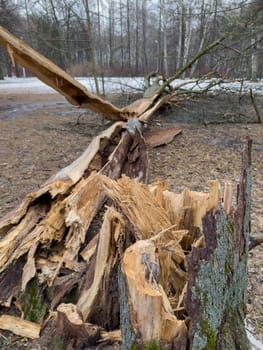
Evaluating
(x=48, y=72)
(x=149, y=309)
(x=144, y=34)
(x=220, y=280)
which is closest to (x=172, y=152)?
(x=48, y=72)

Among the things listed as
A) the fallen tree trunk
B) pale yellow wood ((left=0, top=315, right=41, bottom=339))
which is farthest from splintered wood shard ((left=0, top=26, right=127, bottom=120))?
pale yellow wood ((left=0, top=315, right=41, bottom=339))

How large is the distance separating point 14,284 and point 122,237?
3.01 ft

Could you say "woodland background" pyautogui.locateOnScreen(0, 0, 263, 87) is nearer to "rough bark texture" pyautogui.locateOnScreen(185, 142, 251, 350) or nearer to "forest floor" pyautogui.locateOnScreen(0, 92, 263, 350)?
"forest floor" pyautogui.locateOnScreen(0, 92, 263, 350)

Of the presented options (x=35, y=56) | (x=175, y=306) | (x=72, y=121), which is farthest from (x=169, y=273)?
(x=72, y=121)

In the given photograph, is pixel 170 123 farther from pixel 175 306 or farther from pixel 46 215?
pixel 175 306

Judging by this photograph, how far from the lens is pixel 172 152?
5340mm

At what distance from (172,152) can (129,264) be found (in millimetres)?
4149

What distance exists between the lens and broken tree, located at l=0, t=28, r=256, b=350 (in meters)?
1.26

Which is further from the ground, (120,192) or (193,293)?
(120,192)

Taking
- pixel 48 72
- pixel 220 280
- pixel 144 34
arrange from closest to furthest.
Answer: pixel 220 280
pixel 48 72
pixel 144 34

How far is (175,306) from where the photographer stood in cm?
146

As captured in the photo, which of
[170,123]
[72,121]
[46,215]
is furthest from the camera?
[72,121]

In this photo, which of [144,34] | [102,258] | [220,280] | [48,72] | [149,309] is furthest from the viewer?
[144,34]

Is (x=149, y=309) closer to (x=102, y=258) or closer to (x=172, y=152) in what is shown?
(x=102, y=258)
